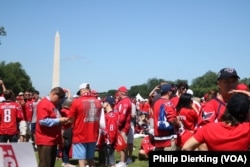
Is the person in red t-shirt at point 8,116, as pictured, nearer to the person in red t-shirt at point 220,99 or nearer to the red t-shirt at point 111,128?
the red t-shirt at point 111,128

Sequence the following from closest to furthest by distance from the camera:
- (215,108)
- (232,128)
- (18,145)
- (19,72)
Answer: (232,128) → (215,108) → (18,145) → (19,72)

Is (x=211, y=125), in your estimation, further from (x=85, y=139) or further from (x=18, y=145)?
(x=85, y=139)

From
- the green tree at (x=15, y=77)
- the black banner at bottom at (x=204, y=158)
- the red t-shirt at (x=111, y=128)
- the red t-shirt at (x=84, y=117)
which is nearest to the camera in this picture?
the black banner at bottom at (x=204, y=158)

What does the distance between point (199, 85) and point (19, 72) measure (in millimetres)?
55629

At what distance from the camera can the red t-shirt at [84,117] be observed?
793cm

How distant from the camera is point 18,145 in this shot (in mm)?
4957

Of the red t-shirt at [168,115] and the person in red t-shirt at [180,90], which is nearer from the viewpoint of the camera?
the red t-shirt at [168,115]

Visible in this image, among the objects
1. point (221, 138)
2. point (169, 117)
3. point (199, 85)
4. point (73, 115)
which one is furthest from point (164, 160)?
point (199, 85)

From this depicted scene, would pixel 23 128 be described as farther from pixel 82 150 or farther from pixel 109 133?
pixel 82 150

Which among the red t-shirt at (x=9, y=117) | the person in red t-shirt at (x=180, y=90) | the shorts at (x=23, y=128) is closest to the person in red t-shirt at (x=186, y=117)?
the person in red t-shirt at (x=180, y=90)

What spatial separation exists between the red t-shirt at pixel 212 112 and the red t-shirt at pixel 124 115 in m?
5.86

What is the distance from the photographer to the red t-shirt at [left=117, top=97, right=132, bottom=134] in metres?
10.1

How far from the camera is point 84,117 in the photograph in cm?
801

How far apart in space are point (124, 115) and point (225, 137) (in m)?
6.84
